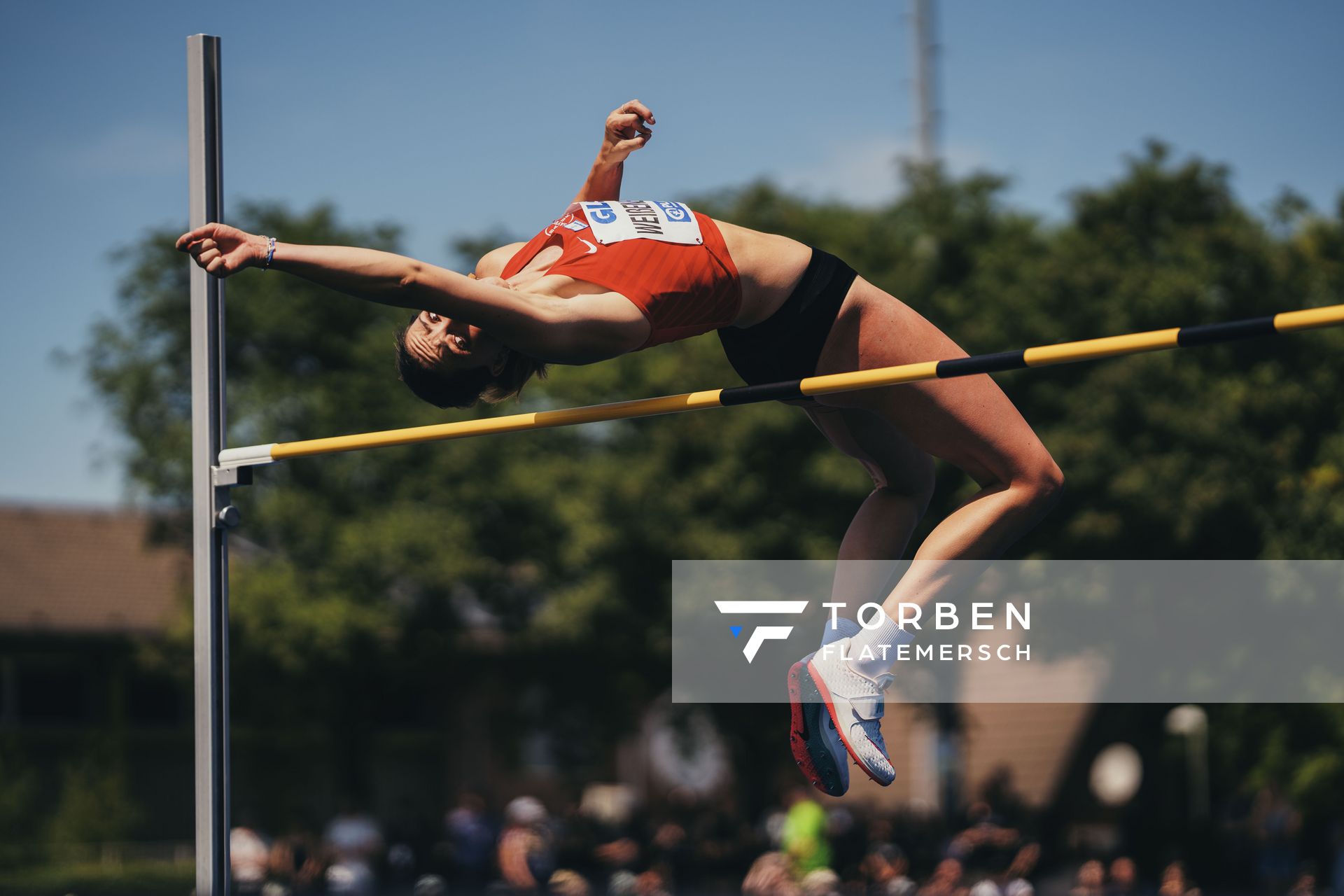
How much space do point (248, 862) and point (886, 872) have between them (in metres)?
5.87

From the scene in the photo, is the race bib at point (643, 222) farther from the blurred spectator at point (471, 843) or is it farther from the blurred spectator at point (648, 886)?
the blurred spectator at point (471, 843)

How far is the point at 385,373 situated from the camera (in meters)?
Answer: 21.5

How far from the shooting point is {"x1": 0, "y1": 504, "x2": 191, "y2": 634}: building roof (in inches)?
1077

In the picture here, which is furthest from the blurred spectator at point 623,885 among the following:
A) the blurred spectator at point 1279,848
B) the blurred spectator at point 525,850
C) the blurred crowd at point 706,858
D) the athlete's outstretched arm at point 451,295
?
the athlete's outstretched arm at point 451,295

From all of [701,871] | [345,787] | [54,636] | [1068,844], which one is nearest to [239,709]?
[345,787]

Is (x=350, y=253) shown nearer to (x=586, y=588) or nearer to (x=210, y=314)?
(x=210, y=314)

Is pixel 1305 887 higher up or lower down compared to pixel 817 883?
lower down

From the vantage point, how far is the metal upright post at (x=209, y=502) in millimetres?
4711

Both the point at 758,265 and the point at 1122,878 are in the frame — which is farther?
the point at 1122,878

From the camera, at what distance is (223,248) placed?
149 inches

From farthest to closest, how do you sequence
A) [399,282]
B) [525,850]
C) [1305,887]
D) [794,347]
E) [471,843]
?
[471,843] < [525,850] < [1305,887] < [794,347] < [399,282]

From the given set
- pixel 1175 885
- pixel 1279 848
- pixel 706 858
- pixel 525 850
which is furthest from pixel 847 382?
pixel 706 858

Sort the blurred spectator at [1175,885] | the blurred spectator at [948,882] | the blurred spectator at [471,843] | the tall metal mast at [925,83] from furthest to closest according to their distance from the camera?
the tall metal mast at [925,83] < the blurred spectator at [471,843] < the blurred spectator at [948,882] < the blurred spectator at [1175,885]

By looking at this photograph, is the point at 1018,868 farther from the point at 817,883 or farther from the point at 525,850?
the point at 525,850
